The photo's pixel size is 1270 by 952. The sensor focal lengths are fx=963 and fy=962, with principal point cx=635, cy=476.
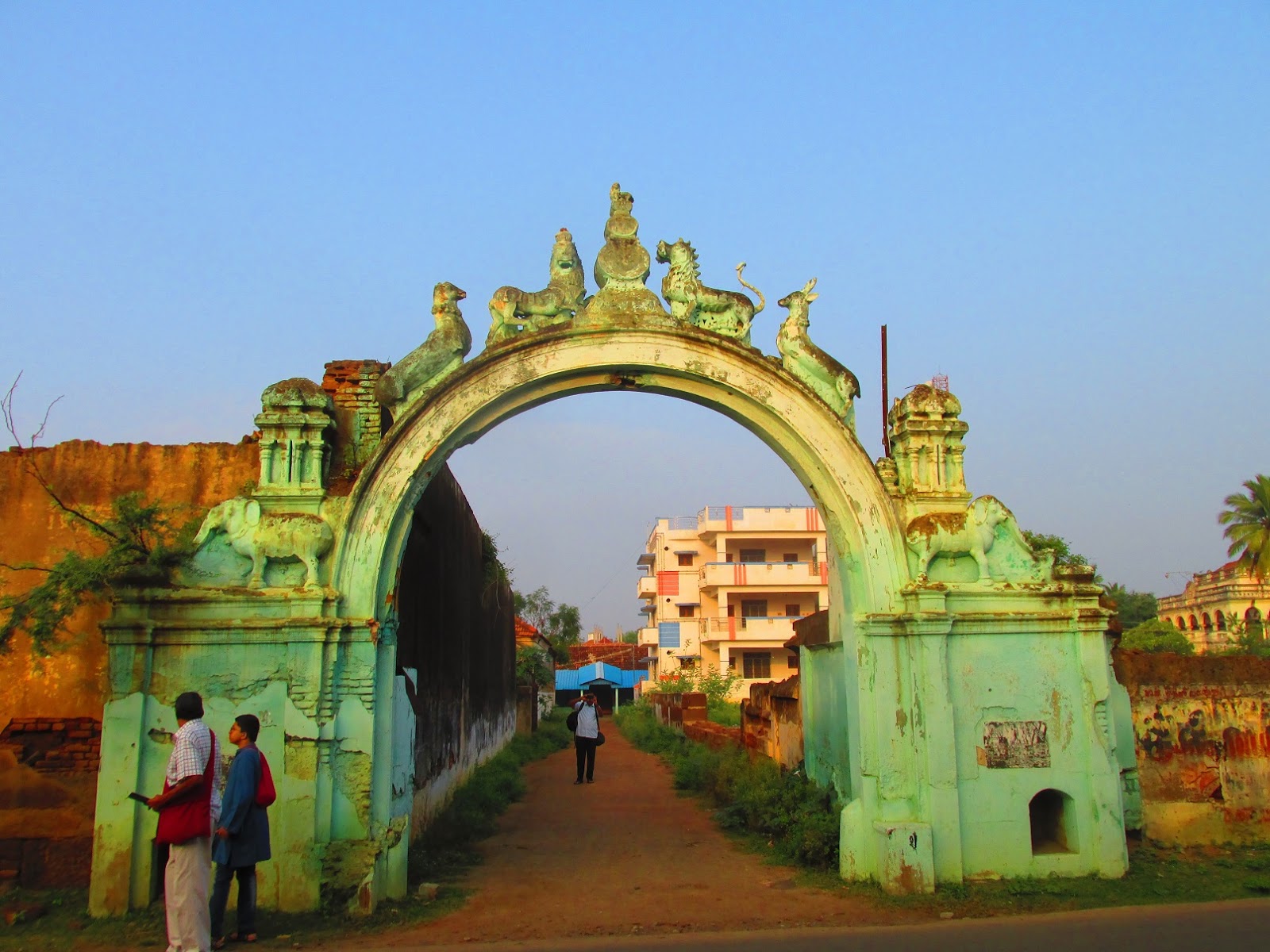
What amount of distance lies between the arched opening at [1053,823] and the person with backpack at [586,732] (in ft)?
26.8

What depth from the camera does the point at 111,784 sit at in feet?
21.0

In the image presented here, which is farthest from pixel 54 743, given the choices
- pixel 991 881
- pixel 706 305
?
pixel 991 881

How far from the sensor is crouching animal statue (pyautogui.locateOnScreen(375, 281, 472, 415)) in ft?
23.5

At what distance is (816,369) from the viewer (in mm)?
7527

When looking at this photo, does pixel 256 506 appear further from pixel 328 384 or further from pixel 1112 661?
pixel 1112 661

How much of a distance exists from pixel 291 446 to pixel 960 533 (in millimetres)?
5013

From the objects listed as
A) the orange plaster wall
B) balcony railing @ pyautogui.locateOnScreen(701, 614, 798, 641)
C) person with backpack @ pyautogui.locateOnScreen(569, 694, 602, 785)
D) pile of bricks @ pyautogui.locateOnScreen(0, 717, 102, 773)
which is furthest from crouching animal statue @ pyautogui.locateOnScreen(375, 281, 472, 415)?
balcony railing @ pyautogui.locateOnScreen(701, 614, 798, 641)

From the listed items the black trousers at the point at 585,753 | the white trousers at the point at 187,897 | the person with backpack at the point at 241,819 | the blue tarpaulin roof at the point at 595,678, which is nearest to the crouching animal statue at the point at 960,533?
the person with backpack at the point at 241,819

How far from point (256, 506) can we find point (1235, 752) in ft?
27.5

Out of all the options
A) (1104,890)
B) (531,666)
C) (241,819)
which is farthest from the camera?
(531,666)

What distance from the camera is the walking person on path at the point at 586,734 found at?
1478 centimetres

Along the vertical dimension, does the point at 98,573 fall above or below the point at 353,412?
below

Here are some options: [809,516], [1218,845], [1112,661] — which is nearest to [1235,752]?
[1218,845]

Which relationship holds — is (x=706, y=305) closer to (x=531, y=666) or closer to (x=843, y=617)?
(x=843, y=617)
